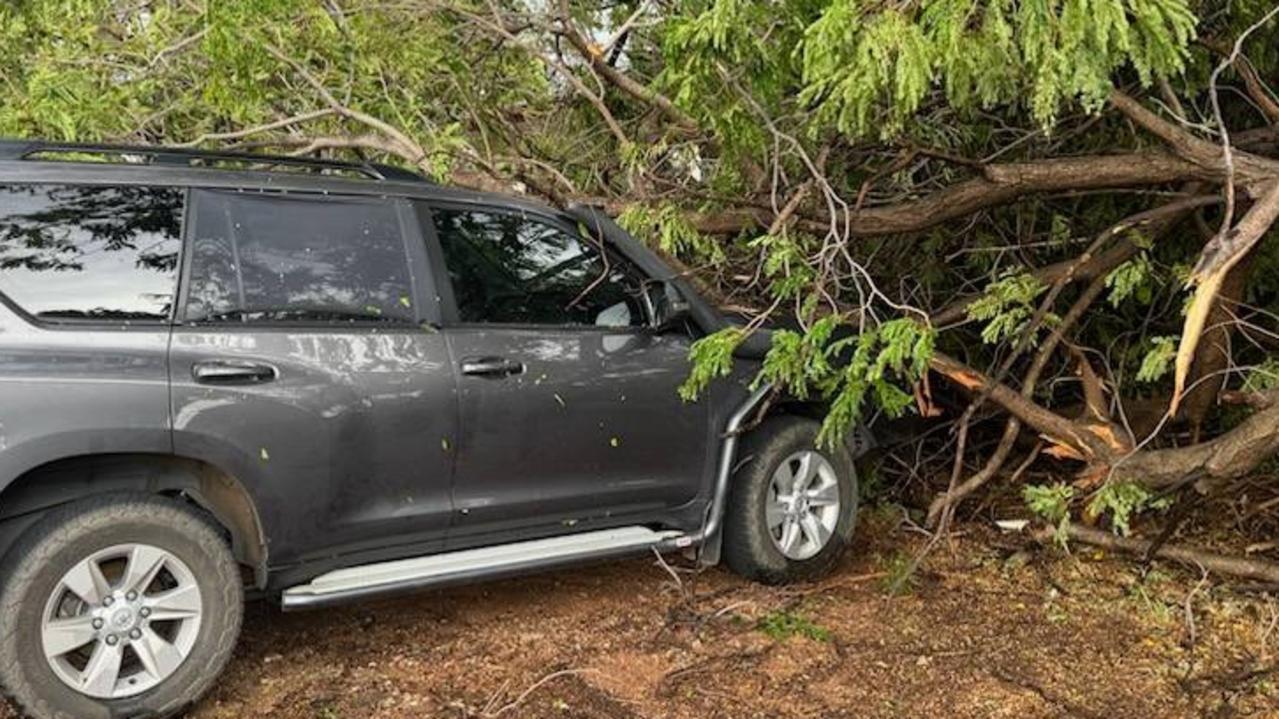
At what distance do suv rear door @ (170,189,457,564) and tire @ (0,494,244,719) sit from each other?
9.2 inches

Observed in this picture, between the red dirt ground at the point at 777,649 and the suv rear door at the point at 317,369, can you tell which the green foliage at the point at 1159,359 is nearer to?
Answer: the red dirt ground at the point at 777,649

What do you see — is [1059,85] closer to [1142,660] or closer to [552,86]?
[1142,660]

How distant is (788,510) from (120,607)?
9.11 feet

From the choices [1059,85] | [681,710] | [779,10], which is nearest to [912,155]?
[779,10]

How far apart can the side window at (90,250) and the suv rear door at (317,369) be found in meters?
0.09

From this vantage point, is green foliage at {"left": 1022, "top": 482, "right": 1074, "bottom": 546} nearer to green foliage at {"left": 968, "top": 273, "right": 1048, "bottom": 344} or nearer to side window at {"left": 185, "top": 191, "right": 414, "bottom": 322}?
green foliage at {"left": 968, "top": 273, "right": 1048, "bottom": 344}

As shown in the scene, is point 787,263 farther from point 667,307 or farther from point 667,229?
point 667,229

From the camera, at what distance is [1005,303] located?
462 cm

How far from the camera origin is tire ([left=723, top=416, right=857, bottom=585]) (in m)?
4.72

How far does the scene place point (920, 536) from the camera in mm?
5578

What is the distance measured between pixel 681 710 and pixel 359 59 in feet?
12.6

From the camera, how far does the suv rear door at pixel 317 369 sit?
11.2 ft

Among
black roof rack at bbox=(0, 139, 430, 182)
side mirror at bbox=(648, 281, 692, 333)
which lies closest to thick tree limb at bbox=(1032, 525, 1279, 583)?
side mirror at bbox=(648, 281, 692, 333)

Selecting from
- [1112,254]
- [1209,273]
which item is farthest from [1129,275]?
[1209,273]
